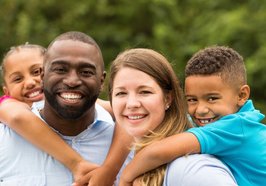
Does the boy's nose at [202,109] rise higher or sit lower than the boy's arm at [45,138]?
higher

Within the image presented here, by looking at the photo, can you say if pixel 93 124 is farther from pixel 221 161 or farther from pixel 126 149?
pixel 221 161

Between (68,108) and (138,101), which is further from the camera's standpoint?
(68,108)

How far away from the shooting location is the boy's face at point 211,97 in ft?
10.7

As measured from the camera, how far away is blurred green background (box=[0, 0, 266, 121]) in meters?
11.4

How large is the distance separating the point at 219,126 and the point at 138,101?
1.36ft

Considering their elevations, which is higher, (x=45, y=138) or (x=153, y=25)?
(x=45, y=138)

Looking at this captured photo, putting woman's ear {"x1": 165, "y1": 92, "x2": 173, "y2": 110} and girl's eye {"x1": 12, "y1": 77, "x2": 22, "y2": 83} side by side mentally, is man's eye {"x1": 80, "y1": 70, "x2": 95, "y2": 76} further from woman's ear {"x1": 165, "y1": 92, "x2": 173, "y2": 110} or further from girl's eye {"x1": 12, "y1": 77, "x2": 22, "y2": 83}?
girl's eye {"x1": 12, "y1": 77, "x2": 22, "y2": 83}

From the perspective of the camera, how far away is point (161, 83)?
10.4ft

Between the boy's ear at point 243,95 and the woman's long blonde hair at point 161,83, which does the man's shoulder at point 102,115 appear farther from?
the boy's ear at point 243,95

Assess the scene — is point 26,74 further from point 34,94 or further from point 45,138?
point 45,138

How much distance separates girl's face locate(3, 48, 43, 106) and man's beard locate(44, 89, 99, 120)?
756 mm

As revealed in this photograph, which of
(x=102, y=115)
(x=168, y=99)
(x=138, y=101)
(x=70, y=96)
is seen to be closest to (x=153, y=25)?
(x=102, y=115)

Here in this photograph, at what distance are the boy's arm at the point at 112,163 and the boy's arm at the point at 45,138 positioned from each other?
0.15 feet

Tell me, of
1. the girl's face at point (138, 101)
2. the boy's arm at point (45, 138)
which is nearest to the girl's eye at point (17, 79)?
the boy's arm at point (45, 138)
